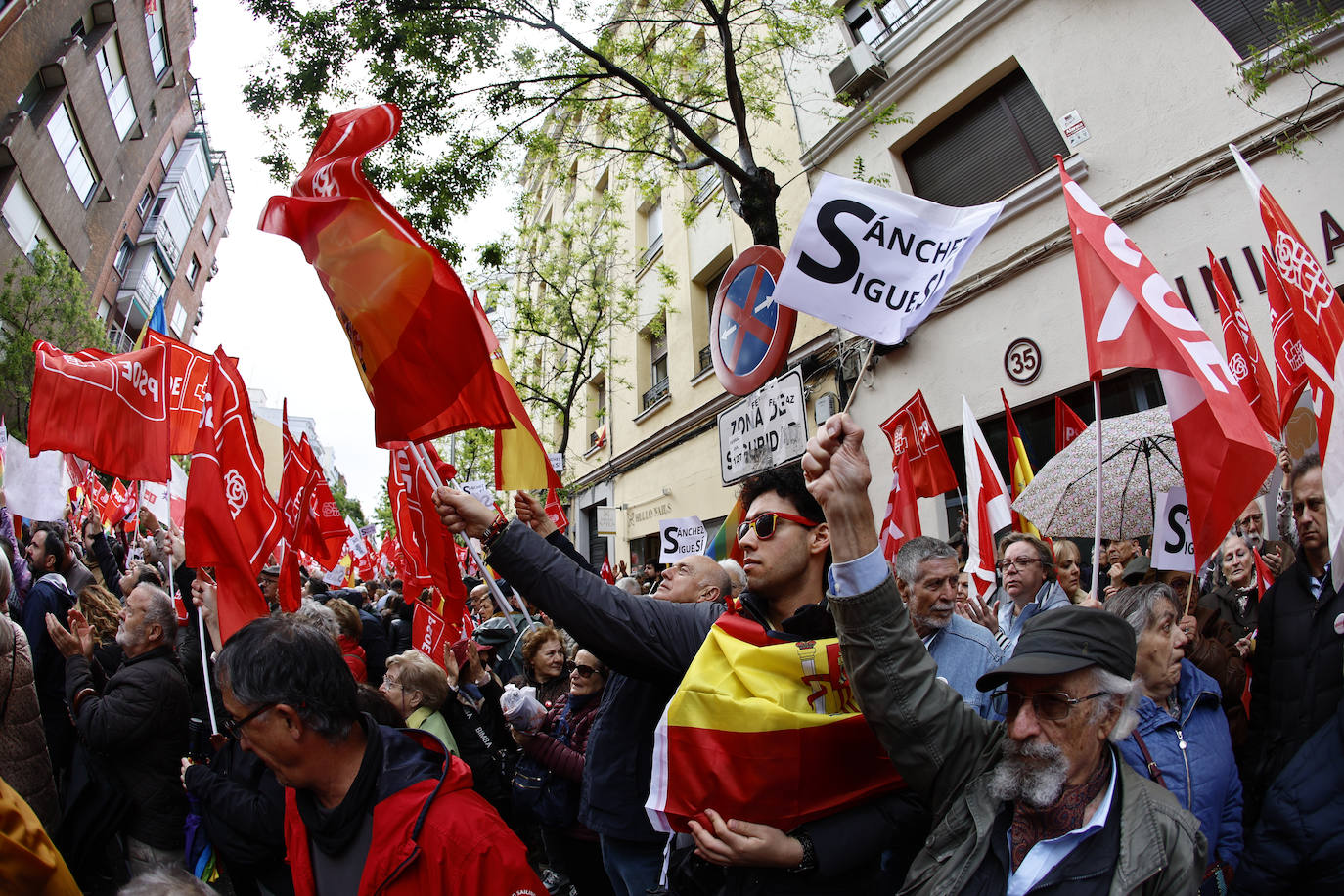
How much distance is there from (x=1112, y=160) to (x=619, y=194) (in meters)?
13.9

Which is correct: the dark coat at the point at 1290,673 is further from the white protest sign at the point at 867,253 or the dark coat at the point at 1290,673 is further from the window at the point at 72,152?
the window at the point at 72,152

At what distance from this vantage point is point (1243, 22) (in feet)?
21.4

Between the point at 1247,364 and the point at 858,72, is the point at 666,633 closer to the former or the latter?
the point at 1247,364

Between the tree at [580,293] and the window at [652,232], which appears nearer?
the tree at [580,293]

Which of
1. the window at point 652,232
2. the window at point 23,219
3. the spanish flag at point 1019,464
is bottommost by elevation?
the spanish flag at point 1019,464

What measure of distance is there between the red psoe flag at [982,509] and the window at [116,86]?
1248 inches

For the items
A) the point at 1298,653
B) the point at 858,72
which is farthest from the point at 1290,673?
the point at 858,72

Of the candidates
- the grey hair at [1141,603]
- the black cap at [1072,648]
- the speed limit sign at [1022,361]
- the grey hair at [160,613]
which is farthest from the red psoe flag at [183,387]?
the speed limit sign at [1022,361]

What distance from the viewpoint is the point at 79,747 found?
344cm

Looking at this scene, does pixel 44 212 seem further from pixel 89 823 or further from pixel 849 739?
pixel 849 739

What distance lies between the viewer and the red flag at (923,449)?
618 centimetres

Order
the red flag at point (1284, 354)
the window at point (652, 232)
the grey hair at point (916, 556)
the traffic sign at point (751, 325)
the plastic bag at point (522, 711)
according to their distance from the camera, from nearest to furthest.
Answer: the grey hair at point (916, 556) → the plastic bag at point (522, 711) → the red flag at point (1284, 354) → the traffic sign at point (751, 325) → the window at point (652, 232)

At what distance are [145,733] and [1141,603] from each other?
4.05 meters

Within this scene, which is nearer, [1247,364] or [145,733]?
[145,733]
